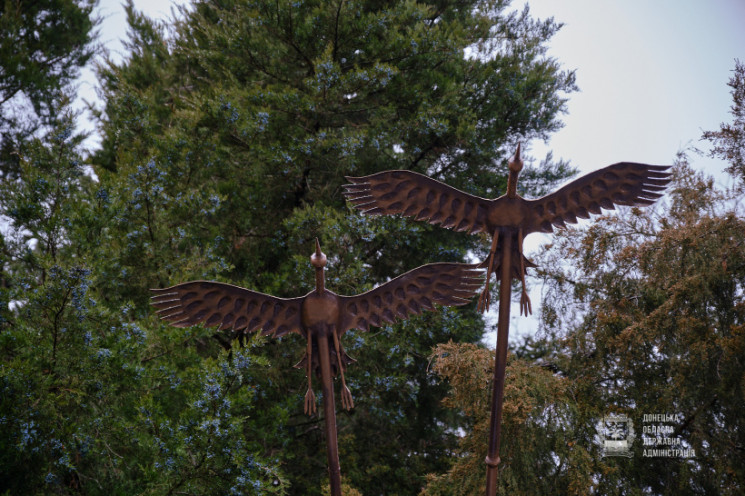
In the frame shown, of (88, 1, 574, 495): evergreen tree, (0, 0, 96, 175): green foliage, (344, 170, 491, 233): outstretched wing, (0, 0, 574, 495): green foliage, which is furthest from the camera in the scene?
(0, 0, 96, 175): green foliage

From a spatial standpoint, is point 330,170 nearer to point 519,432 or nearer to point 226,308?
point 519,432

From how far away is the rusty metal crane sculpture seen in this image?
Answer: 128 inches

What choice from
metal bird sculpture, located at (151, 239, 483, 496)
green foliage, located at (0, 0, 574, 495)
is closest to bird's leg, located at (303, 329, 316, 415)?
metal bird sculpture, located at (151, 239, 483, 496)

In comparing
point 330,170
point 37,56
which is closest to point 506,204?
point 330,170

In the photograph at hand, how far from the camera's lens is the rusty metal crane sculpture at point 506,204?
3.26 m

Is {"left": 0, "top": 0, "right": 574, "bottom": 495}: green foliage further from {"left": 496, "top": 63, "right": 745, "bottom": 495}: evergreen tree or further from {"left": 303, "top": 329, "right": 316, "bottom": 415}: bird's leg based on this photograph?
{"left": 303, "top": 329, "right": 316, "bottom": 415}: bird's leg

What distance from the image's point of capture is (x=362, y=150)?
27.3ft

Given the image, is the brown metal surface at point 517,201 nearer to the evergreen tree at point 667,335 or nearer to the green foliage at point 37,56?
the evergreen tree at point 667,335

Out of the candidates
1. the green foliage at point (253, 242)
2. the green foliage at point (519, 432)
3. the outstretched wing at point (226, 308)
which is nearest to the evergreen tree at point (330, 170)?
the green foliage at point (253, 242)

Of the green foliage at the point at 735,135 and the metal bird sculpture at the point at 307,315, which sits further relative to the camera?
the green foliage at the point at 735,135

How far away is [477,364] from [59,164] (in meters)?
3.96

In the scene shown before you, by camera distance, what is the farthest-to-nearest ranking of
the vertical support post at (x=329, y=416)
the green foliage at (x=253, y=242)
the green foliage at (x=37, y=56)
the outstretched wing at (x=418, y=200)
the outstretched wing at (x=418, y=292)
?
the green foliage at (x=37, y=56), the green foliage at (x=253, y=242), the outstretched wing at (x=418, y=292), the outstretched wing at (x=418, y=200), the vertical support post at (x=329, y=416)

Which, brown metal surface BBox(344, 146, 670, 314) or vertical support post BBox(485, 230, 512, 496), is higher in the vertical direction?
brown metal surface BBox(344, 146, 670, 314)

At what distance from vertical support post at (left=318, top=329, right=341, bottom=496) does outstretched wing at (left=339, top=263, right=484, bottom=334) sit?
0.19 meters
